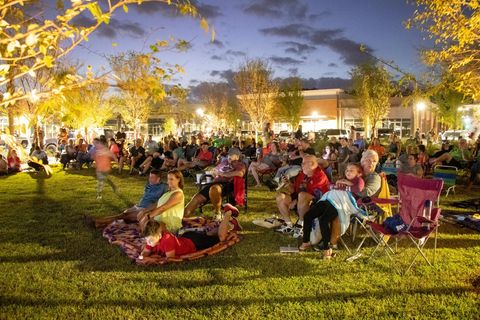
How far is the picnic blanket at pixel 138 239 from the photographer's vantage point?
17.3 feet

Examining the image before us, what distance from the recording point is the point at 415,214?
5.52m

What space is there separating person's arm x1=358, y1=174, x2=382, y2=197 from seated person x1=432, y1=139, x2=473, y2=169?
22.4 ft

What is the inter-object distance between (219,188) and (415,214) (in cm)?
361

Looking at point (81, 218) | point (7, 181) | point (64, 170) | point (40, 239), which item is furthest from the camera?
point (64, 170)

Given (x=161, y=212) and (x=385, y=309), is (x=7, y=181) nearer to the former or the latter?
(x=161, y=212)

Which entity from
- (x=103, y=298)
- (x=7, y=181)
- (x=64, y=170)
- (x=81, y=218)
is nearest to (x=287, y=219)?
(x=103, y=298)

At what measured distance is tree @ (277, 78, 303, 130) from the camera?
42062 millimetres

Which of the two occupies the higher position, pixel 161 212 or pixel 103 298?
pixel 161 212

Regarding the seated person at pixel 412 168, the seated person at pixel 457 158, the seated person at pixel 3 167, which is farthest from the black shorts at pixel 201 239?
the seated person at pixel 3 167

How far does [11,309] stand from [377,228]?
435cm

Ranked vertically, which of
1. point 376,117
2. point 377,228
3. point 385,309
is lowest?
point 385,309

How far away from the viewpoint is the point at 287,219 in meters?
6.90

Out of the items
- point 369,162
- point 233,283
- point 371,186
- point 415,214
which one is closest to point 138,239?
point 233,283

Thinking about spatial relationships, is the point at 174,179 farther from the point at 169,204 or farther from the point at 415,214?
the point at 415,214
